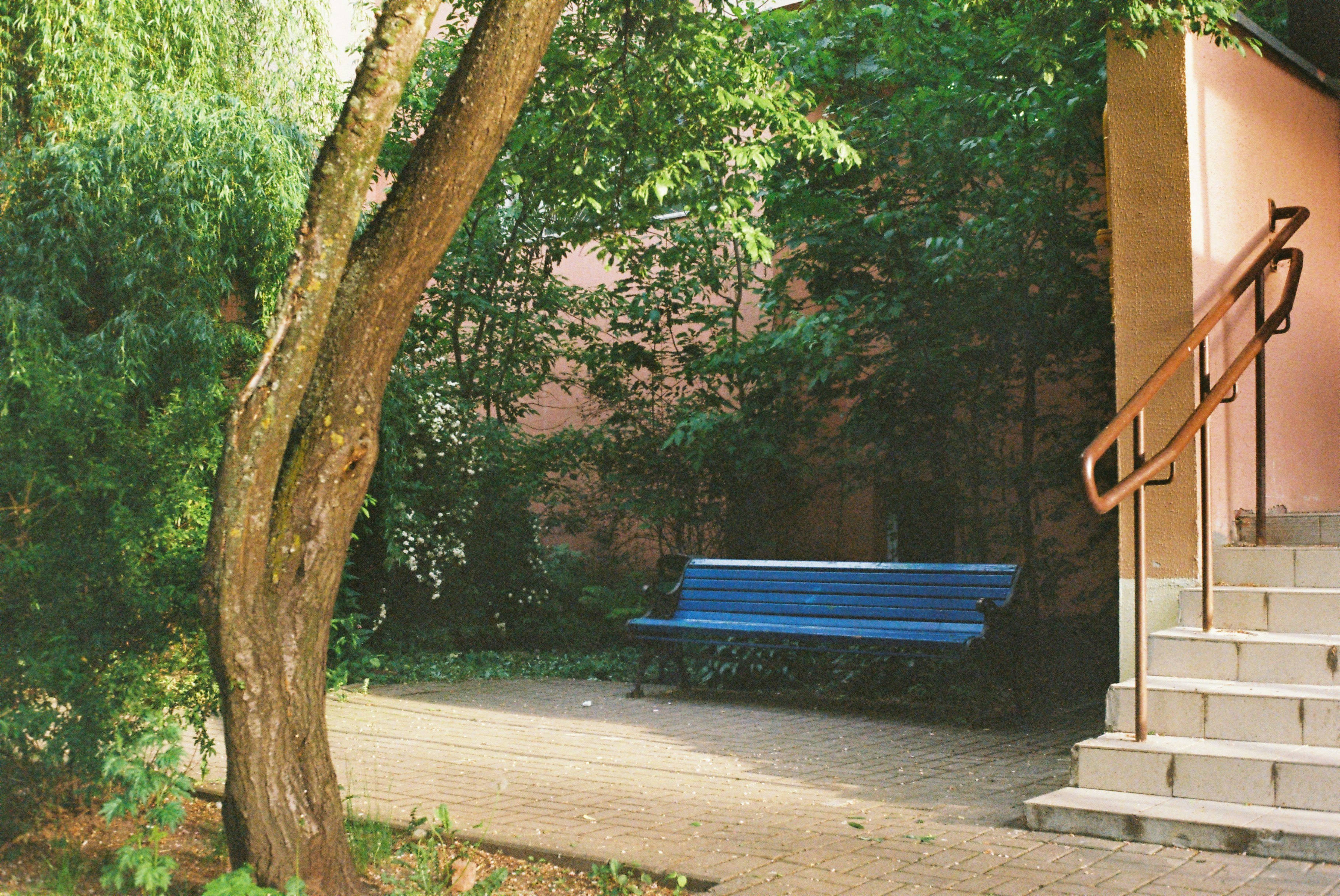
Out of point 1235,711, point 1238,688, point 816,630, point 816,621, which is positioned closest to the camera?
point 1235,711

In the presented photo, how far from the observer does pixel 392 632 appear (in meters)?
11.6

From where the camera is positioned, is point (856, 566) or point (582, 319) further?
point (582, 319)

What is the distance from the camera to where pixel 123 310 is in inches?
342

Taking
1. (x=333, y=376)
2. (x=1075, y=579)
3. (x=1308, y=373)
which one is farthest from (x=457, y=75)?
(x=1075, y=579)

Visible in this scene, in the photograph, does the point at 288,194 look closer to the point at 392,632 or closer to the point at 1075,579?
the point at 392,632

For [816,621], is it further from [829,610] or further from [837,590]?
[837,590]

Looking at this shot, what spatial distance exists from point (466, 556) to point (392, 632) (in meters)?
1.01

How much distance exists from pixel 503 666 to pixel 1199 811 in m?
7.33

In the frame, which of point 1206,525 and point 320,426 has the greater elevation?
point 320,426

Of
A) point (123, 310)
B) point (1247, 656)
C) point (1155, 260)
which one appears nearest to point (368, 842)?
point (1247, 656)

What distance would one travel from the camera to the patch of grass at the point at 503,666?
1047 centimetres

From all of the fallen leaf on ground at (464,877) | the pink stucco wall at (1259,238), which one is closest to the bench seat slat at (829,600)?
the pink stucco wall at (1259,238)

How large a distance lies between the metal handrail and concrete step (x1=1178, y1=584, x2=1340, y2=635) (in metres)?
0.11

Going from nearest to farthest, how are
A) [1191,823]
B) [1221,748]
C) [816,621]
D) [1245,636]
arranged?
[1191,823] < [1221,748] < [1245,636] < [816,621]
